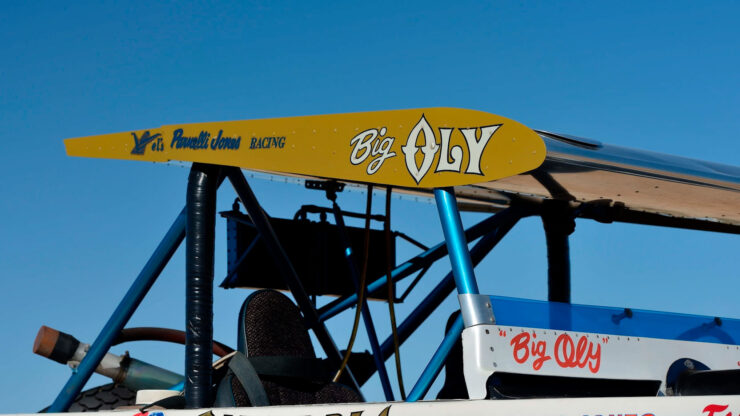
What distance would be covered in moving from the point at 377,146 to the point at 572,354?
1.32 metres

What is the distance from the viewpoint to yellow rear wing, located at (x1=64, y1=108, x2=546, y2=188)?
432 centimetres

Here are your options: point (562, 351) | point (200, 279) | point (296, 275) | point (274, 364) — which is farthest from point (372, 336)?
point (562, 351)

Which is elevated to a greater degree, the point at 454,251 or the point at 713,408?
the point at 454,251

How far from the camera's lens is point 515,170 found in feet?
14.0

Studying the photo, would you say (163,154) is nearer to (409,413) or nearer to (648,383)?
(409,413)

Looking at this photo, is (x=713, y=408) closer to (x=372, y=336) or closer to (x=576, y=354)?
(x=576, y=354)

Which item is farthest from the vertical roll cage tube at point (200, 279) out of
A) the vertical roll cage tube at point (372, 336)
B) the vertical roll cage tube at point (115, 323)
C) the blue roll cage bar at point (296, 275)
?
the vertical roll cage tube at point (372, 336)

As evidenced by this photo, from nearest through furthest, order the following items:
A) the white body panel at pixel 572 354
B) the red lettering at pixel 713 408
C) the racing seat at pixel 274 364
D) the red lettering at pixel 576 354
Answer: the red lettering at pixel 713 408 → the white body panel at pixel 572 354 → the red lettering at pixel 576 354 → the racing seat at pixel 274 364

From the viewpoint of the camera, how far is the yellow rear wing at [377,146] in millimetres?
4320

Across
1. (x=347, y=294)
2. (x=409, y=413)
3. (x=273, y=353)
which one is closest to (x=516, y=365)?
(x=409, y=413)

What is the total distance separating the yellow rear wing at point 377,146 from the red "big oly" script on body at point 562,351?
29.0 inches

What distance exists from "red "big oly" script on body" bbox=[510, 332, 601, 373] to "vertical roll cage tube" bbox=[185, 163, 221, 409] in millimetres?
1804

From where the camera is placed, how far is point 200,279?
5297mm

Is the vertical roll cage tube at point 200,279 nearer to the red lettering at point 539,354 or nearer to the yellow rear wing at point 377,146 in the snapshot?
the yellow rear wing at point 377,146
